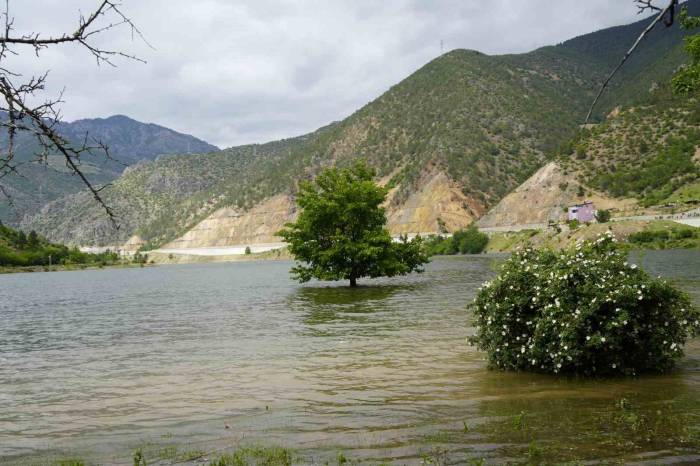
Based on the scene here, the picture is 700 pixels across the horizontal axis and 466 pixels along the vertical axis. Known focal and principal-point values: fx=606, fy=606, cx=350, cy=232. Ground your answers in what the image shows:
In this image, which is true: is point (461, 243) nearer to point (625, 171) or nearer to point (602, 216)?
point (602, 216)

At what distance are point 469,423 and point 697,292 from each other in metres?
23.0

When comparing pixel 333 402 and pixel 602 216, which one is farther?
pixel 602 216

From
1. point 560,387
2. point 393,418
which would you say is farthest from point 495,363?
point 393,418

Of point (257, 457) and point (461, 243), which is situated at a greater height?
point (461, 243)

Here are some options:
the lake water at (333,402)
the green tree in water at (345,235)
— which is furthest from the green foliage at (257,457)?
the green tree in water at (345,235)

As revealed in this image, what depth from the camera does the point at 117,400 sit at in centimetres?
1277

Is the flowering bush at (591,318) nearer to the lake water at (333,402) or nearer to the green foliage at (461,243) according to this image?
the lake water at (333,402)

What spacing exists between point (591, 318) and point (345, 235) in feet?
112

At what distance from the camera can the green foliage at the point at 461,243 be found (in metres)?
124

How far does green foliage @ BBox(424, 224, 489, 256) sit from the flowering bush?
108752mm

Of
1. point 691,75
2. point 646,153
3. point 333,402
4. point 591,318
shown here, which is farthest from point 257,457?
point 646,153

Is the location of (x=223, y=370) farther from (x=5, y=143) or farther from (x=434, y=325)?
(x=5, y=143)

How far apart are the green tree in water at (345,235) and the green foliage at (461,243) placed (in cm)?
7619

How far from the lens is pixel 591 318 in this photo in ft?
39.0
